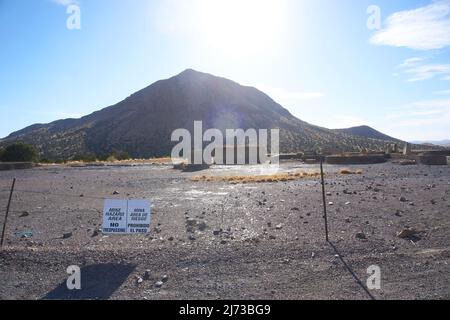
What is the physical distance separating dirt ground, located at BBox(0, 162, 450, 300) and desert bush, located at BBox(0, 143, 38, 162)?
130ft

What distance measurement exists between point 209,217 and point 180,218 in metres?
0.75

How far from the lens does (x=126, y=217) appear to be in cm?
871

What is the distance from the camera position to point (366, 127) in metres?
168

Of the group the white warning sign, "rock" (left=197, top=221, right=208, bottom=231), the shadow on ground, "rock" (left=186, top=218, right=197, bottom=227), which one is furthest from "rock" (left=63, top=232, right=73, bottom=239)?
"rock" (left=197, top=221, right=208, bottom=231)

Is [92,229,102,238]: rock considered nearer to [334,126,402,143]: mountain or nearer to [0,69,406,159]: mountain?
[0,69,406,159]: mountain

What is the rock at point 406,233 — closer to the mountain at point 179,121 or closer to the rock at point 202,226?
the rock at point 202,226

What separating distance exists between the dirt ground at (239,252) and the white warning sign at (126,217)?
0.42 m

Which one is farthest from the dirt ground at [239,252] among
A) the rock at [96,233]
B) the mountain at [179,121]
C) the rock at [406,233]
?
the mountain at [179,121]

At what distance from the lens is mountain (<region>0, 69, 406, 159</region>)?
93312 mm

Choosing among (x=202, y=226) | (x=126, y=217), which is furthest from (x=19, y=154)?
(x=126, y=217)
